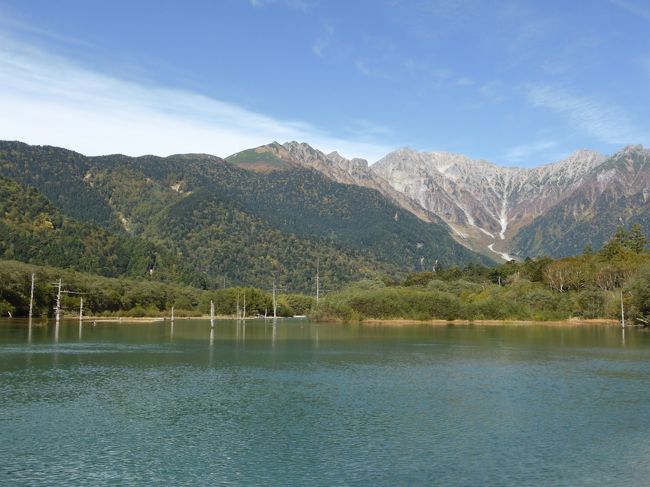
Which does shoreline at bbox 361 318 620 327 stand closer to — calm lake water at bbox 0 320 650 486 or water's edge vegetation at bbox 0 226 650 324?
water's edge vegetation at bbox 0 226 650 324

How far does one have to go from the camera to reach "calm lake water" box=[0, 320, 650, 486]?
23.4m

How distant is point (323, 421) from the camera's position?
32.0 metres

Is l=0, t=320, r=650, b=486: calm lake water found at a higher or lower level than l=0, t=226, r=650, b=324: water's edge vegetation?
lower

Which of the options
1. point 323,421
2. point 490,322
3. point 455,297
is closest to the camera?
point 323,421

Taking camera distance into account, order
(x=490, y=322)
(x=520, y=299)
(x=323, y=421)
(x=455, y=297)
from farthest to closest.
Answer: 1. (x=455, y=297)
2. (x=520, y=299)
3. (x=490, y=322)
4. (x=323, y=421)

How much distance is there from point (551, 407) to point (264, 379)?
67.0 ft

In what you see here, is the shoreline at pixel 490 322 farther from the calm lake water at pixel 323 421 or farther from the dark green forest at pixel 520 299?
the calm lake water at pixel 323 421

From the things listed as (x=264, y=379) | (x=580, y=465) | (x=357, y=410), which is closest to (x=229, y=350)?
(x=264, y=379)

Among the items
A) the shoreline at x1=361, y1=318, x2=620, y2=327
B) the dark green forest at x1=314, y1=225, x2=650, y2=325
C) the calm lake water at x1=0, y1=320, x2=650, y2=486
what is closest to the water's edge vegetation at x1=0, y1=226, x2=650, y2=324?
the dark green forest at x1=314, y1=225, x2=650, y2=325

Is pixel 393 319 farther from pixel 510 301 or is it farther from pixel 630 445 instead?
pixel 630 445

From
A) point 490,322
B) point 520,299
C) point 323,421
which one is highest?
point 520,299

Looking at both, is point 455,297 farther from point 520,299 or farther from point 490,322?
point 520,299

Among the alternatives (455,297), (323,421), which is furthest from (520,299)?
(323,421)

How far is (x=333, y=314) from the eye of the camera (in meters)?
152
